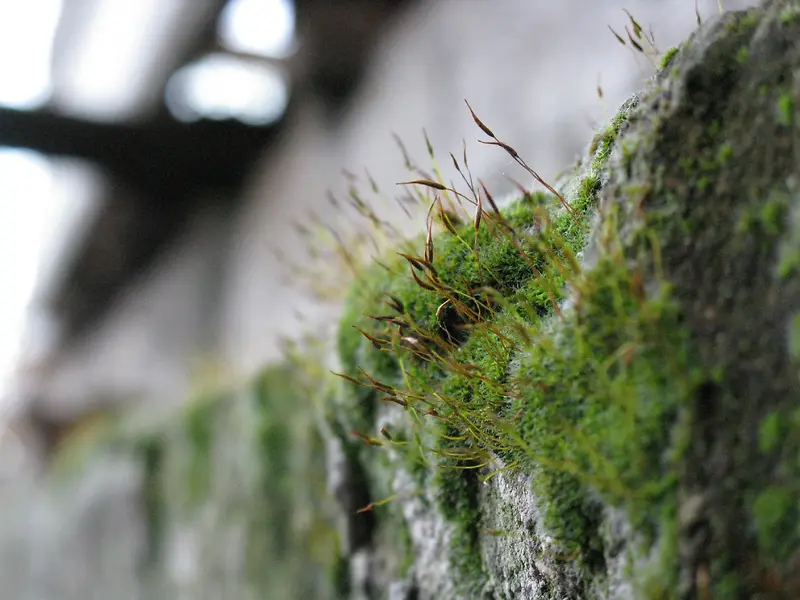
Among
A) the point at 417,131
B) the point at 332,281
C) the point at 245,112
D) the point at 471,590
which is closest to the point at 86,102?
the point at 245,112

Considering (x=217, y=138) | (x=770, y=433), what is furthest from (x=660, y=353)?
(x=217, y=138)

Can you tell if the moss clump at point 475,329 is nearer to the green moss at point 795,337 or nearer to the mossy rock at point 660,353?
the mossy rock at point 660,353

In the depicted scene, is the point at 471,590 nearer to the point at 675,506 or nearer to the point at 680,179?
the point at 675,506

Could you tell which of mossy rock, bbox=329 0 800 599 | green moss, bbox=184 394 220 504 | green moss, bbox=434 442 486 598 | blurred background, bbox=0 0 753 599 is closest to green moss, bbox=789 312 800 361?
mossy rock, bbox=329 0 800 599

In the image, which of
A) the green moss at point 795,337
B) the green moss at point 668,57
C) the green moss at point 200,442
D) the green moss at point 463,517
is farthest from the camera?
the green moss at point 200,442

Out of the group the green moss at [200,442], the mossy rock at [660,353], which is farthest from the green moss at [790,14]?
the green moss at [200,442]

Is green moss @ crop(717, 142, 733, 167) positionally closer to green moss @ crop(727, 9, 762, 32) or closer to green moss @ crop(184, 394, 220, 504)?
green moss @ crop(727, 9, 762, 32)
